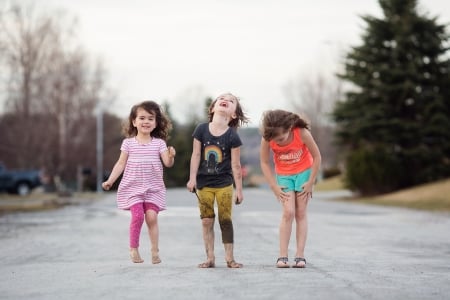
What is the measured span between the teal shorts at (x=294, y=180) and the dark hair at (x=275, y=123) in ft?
1.48

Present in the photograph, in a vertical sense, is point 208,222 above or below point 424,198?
above

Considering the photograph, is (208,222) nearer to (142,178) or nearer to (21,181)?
(142,178)

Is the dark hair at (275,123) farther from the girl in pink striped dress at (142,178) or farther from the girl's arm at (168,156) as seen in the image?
the girl in pink striped dress at (142,178)

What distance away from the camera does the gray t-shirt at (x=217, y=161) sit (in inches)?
338

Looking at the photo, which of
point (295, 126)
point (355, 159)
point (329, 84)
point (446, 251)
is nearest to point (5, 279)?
point (295, 126)

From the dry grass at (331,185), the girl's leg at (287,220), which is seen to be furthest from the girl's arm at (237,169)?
the dry grass at (331,185)

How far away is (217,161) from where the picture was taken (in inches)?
338

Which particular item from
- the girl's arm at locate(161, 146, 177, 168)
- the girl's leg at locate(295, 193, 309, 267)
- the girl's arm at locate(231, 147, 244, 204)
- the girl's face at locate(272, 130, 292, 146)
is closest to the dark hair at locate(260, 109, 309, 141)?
the girl's face at locate(272, 130, 292, 146)

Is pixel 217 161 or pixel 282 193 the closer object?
pixel 217 161

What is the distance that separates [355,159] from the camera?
130 ft

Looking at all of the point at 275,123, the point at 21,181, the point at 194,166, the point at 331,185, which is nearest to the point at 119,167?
the point at 194,166

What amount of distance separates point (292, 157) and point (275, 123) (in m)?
0.43

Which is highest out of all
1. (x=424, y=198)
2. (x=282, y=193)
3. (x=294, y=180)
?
(x=294, y=180)

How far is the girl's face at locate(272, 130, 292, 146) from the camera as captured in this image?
27.7 ft
